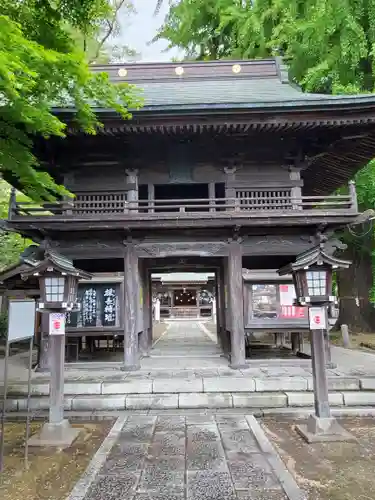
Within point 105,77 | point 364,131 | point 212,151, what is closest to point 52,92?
point 105,77

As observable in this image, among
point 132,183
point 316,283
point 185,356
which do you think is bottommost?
point 185,356

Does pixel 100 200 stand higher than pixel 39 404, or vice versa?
pixel 100 200

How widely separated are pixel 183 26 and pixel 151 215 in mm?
13806

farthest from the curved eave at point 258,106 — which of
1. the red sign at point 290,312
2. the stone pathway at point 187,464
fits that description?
the stone pathway at point 187,464

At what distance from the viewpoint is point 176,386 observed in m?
7.24

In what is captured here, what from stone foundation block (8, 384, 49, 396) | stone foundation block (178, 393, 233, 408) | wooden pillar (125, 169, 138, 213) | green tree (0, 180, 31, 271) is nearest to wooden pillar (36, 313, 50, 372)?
stone foundation block (8, 384, 49, 396)

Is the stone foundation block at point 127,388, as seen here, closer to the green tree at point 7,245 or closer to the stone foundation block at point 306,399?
the stone foundation block at point 306,399

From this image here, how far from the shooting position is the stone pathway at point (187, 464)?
3711mm

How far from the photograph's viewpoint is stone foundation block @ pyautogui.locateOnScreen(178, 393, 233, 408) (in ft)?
22.4

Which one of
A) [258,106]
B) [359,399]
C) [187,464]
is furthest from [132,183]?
[359,399]

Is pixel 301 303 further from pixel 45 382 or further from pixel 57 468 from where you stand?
pixel 45 382

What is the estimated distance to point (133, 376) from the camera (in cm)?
802

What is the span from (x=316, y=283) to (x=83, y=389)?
Result: 5145 millimetres

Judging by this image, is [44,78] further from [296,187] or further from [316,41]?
[316,41]
